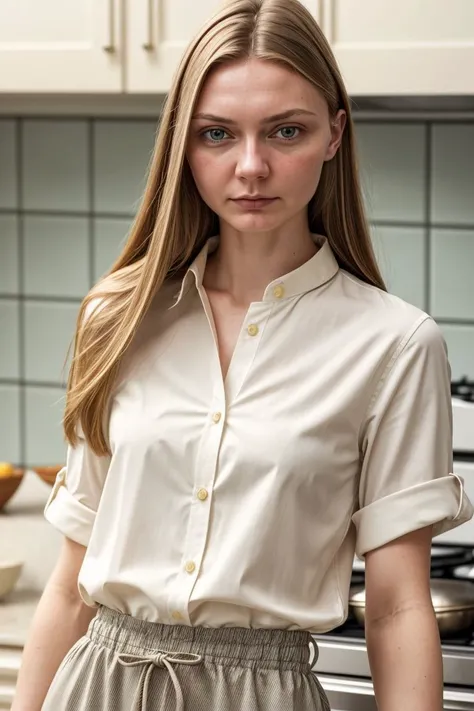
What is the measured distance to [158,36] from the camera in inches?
69.8

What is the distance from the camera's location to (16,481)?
2127 millimetres

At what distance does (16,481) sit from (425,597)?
1196 millimetres

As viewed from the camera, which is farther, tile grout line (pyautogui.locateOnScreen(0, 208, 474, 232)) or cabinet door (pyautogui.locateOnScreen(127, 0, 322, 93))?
tile grout line (pyautogui.locateOnScreen(0, 208, 474, 232))

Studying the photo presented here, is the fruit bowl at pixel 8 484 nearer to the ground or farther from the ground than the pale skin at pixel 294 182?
nearer to the ground

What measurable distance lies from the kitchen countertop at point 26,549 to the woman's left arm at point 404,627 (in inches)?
25.7

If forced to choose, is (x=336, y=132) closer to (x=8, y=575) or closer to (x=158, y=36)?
(x=158, y=36)

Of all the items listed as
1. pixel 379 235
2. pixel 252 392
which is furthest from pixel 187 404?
pixel 379 235

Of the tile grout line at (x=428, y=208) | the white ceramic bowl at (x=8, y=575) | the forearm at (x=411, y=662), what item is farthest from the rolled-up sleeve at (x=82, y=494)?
the tile grout line at (x=428, y=208)

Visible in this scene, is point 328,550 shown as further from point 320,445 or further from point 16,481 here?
point 16,481

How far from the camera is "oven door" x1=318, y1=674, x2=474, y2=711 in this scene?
142 centimetres

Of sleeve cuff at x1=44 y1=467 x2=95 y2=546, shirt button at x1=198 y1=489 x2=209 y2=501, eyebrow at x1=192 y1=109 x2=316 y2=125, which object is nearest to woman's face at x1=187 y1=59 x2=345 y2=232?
eyebrow at x1=192 y1=109 x2=316 y2=125

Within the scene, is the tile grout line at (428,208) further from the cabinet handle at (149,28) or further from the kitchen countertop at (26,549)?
the kitchen countertop at (26,549)

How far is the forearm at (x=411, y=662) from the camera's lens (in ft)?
3.52

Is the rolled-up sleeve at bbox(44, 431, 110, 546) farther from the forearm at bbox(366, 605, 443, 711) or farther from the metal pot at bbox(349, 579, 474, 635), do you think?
the metal pot at bbox(349, 579, 474, 635)
